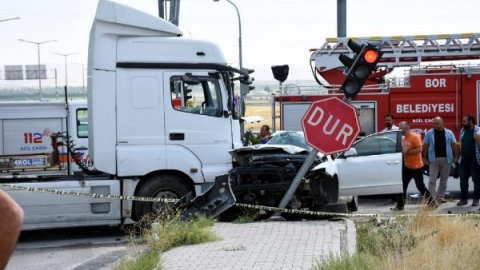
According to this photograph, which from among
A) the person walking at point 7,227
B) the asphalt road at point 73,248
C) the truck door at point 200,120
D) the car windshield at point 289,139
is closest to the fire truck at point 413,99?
the car windshield at point 289,139

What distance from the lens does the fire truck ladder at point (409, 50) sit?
22.1m

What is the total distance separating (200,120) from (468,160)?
6.22 metres

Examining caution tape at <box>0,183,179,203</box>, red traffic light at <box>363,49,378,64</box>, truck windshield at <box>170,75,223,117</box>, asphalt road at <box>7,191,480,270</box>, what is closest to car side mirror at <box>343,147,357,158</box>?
asphalt road at <box>7,191,480,270</box>

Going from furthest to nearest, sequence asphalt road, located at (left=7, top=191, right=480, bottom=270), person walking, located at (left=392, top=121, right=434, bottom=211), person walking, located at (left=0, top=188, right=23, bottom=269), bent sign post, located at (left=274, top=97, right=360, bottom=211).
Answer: person walking, located at (left=392, top=121, right=434, bottom=211) < bent sign post, located at (left=274, top=97, right=360, bottom=211) < asphalt road, located at (left=7, top=191, right=480, bottom=270) < person walking, located at (left=0, top=188, right=23, bottom=269)

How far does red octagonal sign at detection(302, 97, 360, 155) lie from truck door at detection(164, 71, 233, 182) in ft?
6.57

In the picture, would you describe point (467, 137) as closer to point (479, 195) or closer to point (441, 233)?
point (479, 195)

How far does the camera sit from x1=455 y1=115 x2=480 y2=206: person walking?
15172mm

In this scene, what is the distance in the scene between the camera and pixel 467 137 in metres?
15.4

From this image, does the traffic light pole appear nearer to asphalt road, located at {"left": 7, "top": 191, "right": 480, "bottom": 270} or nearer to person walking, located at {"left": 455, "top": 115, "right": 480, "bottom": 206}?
asphalt road, located at {"left": 7, "top": 191, "right": 480, "bottom": 270}

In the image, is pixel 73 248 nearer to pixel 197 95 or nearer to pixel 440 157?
pixel 197 95

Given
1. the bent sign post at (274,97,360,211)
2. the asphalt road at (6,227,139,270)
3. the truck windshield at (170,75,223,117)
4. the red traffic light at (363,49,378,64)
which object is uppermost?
the red traffic light at (363,49,378,64)

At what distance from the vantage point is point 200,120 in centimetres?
1186

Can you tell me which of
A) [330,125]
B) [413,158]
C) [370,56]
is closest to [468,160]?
[413,158]

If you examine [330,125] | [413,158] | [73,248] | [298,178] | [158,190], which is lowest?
[73,248]
